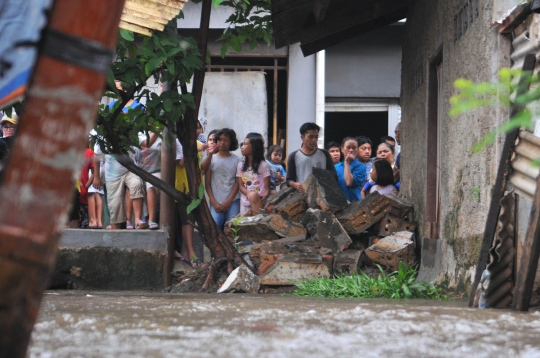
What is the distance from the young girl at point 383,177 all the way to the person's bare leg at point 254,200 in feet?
5.14

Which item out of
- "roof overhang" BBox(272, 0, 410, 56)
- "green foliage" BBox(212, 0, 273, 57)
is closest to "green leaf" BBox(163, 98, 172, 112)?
"green foliage" BBox(212, 0, 273, 57)

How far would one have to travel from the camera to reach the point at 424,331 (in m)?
3.62

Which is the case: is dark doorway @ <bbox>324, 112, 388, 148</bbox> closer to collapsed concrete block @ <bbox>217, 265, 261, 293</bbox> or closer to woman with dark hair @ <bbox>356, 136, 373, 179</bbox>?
woman with dark hair @ <bbox>356, 136, 373, 179</bbox>

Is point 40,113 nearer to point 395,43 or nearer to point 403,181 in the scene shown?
point 403,181

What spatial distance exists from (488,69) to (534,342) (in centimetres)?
342

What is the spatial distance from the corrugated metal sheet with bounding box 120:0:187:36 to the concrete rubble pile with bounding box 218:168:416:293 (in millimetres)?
2509

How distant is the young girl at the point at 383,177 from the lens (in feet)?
35.4

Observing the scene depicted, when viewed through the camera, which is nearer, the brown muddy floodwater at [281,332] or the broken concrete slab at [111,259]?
the brown muddy floodwater at [281,332]

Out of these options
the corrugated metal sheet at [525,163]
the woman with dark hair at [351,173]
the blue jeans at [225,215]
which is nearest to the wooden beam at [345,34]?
the woman with dark hair at [351,173]

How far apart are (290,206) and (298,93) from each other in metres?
5.01

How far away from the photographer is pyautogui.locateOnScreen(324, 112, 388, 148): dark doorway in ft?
55.0

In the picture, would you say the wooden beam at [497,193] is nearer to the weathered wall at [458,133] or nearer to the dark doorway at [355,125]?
the weathered wall at [458,133]

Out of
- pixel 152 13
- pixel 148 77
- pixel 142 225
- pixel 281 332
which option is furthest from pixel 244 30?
pixel 281 332

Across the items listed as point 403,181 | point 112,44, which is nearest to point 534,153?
point 112,44
